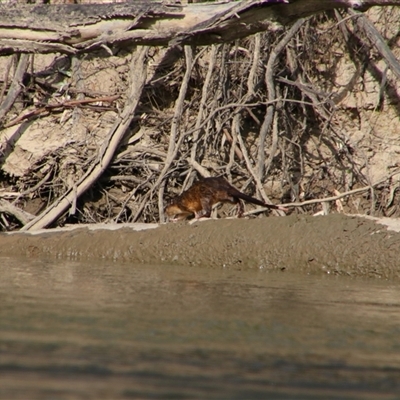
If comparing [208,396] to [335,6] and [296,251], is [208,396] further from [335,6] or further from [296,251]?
[296,251]

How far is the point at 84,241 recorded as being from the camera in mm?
7160

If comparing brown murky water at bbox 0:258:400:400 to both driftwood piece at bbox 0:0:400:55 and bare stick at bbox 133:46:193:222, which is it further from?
bare stick at bbox 133:46:193:222

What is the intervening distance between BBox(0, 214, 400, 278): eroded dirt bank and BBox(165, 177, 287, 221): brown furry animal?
0.43 m

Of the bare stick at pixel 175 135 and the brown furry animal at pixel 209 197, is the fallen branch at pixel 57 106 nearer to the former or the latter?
the bare stick at pixel 175 135

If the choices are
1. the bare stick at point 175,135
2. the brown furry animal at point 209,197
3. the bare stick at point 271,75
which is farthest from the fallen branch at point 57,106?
the brown furry animal at point 209,197

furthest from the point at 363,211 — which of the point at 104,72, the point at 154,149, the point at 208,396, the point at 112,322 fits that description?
the point at 208,396

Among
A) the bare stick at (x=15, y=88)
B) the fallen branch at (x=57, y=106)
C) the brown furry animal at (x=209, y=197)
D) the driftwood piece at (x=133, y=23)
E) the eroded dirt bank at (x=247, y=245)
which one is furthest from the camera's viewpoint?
the fallen branch at (x=57, y=106)

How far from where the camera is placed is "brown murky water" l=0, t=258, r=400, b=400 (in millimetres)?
3027

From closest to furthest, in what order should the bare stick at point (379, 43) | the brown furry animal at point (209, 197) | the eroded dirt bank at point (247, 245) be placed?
the eroded dirt bank at point (247, 245) < the brown furry animal at point (209, 197) < the bare stick at point (379, 43)

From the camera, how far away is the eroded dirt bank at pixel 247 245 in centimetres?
645

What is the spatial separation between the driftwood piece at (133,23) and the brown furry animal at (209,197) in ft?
7.02

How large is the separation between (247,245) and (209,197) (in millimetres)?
801

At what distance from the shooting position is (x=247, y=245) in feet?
22.1

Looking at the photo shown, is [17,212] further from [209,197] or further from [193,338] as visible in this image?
[193,338]
